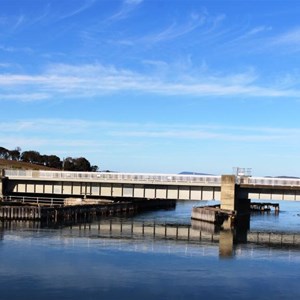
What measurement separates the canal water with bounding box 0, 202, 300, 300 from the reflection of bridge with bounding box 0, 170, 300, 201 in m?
25.5

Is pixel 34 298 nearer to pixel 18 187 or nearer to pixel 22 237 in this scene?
pixel 22 237

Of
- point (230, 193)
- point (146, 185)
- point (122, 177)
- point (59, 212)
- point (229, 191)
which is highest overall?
point (122, 177)

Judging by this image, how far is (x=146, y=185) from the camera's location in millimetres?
91375

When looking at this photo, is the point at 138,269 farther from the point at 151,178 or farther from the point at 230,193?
the point at 151,178

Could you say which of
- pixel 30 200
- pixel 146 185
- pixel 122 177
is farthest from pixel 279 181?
pixel 30 200

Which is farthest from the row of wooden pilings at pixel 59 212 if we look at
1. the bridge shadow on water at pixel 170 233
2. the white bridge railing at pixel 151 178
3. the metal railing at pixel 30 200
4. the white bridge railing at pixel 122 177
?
the white bridge railing at pixel 151 178

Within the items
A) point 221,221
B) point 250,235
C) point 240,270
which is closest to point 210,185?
point 221,221

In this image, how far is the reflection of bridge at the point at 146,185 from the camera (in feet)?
278

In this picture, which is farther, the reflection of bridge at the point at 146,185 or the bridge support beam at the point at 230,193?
the reflection of bridge at the point at 146,185

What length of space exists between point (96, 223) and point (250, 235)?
23187mm

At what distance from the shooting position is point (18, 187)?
99.6 m

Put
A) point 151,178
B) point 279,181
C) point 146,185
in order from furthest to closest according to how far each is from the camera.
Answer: point 146,185 < point 151,178 < point 279,181

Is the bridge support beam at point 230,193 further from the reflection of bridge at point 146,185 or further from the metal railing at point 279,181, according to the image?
the metal railing at point 279,181

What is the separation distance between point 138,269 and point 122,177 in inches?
1897
